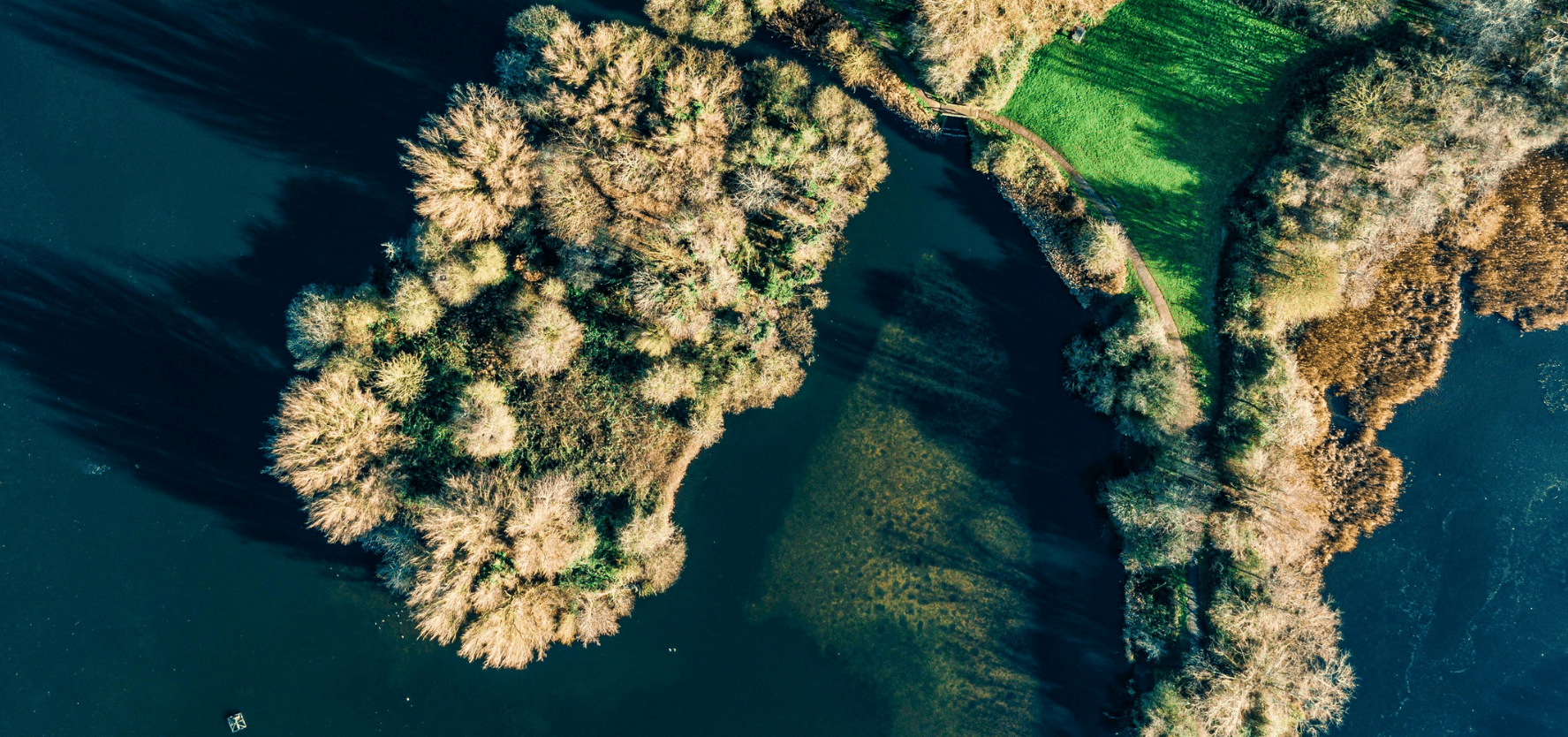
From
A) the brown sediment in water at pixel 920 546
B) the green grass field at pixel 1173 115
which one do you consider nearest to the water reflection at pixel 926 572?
the brown sediment in water at pixel 920 546

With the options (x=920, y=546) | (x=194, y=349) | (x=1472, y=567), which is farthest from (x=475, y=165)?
(x=1472, y=567)

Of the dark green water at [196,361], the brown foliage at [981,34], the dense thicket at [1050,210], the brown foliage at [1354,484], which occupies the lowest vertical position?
the dark green water at [196,361]

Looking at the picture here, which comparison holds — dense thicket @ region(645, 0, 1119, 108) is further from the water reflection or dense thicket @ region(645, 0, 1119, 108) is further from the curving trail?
the water reflection

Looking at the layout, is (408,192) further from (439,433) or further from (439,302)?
(439,433)

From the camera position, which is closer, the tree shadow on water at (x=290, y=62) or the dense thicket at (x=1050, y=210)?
the tree shadow on water at (x=290, y=62)

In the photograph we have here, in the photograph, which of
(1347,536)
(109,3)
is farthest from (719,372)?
(109,3)

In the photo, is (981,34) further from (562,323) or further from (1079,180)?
(562,323)

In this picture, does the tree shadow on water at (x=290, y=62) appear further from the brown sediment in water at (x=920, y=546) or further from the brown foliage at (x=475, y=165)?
the brown sediment in water at (x=920, y=546)

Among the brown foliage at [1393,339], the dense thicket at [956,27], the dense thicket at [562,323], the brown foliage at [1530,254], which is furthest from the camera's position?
the brown foliage at [1393,339]
